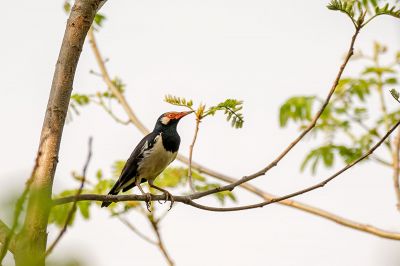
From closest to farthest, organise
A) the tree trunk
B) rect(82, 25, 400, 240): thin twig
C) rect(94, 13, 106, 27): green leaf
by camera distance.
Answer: the tree trunk → rect(82, 25, 400, 240): thin twig → rect(94, 13, 106, 27): green leaf

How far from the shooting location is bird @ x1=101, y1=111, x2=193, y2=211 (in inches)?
245

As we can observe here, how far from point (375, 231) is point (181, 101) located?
1752 mm

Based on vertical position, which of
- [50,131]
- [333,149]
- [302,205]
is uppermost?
[333,149]

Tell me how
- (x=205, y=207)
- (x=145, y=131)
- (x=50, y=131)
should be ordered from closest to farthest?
(x=50, y=131)
(x=205, y=207)
(x=145, y=131)

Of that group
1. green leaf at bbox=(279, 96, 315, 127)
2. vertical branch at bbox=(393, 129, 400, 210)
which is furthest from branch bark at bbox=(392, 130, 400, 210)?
green leaf at bbox=(279, 96, 315, 127)

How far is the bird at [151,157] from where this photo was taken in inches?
245

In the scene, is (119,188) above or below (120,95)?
below

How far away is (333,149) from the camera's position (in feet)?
21.5

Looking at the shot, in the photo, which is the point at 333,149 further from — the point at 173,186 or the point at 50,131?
the point at 50,131

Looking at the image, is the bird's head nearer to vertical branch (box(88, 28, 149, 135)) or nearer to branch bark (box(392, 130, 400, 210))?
vertical branch (box(88, 28, 149, 135))

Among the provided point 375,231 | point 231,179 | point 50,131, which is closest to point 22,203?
point 50,131

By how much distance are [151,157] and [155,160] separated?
0.05 m

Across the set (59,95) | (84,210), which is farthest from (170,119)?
(59,95)

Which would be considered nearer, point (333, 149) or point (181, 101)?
point (181, 101)
